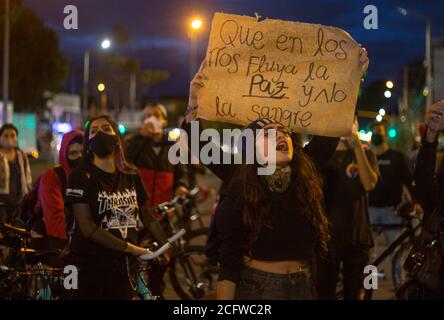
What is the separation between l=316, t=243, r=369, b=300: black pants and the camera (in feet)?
22.9

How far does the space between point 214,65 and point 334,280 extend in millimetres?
2862

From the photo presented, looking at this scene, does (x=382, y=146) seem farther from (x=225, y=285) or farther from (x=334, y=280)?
(x=225, y=285)

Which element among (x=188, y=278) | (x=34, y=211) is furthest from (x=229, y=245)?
(x=188, y=278)

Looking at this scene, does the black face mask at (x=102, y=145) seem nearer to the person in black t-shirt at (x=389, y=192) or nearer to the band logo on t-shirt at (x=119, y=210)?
the band logo on t-shirt at (x=119, y=210)

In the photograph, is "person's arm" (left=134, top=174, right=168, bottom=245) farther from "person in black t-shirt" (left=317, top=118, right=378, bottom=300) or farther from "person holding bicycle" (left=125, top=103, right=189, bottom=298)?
"person holding bicycle" (left=125, top=103, right=189, bottom=298)

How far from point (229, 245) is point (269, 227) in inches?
9.1

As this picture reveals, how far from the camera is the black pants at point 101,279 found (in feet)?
17.0

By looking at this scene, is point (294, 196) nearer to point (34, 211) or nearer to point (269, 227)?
point (269, 227)

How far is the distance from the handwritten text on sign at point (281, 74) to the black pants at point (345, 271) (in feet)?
7.69

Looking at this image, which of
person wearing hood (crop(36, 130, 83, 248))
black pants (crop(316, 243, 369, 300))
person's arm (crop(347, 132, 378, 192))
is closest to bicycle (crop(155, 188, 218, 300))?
black pants (crop(316, 243, 369, 300))

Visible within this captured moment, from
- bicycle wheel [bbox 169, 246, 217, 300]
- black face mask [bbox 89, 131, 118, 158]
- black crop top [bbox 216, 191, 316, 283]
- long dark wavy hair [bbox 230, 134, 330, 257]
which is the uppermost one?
black face mask [bbox 89, 131, 118, 158]

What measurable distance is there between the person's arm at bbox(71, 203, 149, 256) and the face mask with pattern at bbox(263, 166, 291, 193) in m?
1.49

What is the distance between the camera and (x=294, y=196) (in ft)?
13.6
